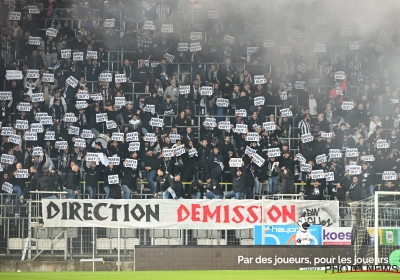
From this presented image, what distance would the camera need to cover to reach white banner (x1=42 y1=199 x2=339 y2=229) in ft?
71.0

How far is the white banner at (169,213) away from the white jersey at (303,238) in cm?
106

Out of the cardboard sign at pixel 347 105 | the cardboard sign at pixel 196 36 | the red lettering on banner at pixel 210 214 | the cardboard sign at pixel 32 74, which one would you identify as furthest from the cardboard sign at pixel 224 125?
the cardboard sign at pixel 32 74

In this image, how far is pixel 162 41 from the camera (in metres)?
28.9

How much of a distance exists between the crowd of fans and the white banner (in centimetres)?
147

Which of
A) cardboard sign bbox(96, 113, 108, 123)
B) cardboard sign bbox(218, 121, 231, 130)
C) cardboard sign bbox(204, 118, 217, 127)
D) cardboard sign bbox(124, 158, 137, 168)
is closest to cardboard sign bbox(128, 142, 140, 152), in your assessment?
Answer: cardboard sign bbox(124, 158, 137, 168)

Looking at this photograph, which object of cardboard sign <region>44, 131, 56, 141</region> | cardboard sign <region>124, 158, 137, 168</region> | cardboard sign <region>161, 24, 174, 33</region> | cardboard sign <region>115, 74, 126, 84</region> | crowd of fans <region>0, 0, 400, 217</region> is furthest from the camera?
cardboard sign <region>161, 24, 174, 33</region>

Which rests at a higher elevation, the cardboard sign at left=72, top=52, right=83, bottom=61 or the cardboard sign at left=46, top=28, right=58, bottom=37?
the cardboard sign at left=46, top=28, right=58, bottom=37

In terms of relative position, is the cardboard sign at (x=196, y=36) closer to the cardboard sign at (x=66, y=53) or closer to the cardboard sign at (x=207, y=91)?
the cardboard sign at (x=207, y=91)

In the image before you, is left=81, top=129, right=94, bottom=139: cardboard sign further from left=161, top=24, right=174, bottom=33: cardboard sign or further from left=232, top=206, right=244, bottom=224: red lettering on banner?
left=232, top=206, right=244, bottom=224: red lettering on banner

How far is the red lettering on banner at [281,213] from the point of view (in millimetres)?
21828

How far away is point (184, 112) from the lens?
2650 cm

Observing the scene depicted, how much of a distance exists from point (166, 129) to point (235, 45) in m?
4.21

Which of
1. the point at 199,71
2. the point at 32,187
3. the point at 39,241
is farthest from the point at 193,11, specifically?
the point at 39,241

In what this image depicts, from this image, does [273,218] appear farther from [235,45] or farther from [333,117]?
[235,45]
